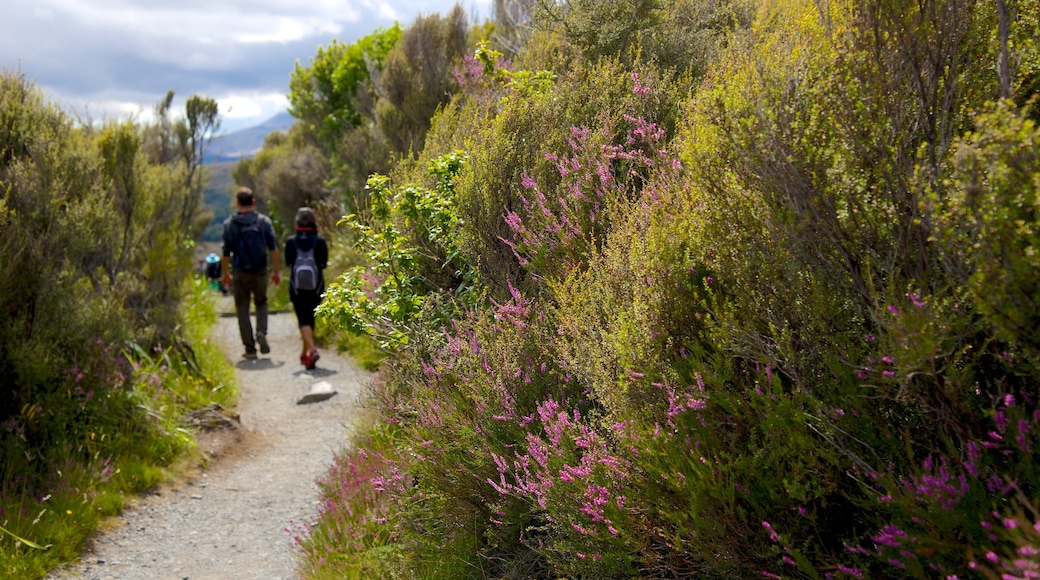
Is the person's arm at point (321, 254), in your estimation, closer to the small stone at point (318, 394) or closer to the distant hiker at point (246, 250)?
the distant hiker at point (246, 250)

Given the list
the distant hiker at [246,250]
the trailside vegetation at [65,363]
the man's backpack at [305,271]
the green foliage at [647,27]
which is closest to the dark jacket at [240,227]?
the distant hiker at [246,250]

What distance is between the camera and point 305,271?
30.3 ft

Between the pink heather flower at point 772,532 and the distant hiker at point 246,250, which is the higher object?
the distant hiker at point 246,250

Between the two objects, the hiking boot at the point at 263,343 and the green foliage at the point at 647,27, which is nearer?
the green foliage at the point at 647,27

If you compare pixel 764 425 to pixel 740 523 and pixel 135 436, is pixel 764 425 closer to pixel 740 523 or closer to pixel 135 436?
pixel 740 523

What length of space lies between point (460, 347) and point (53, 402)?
4313mm

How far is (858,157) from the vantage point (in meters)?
2.42

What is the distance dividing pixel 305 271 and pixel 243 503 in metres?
3.62

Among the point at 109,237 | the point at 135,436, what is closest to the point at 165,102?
the point at 109,237

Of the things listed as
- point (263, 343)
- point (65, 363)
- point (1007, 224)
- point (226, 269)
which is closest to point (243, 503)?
point (65, 363)

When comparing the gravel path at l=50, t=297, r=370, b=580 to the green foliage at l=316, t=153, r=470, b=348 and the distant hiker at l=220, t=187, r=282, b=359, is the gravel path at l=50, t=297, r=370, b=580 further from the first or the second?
the distant hiker at l=220, t=187, r=282, b=359

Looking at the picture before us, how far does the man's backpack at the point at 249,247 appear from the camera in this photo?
981 cm

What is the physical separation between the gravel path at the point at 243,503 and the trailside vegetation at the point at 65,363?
0.27 m

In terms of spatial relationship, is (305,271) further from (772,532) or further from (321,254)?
(772,532)
